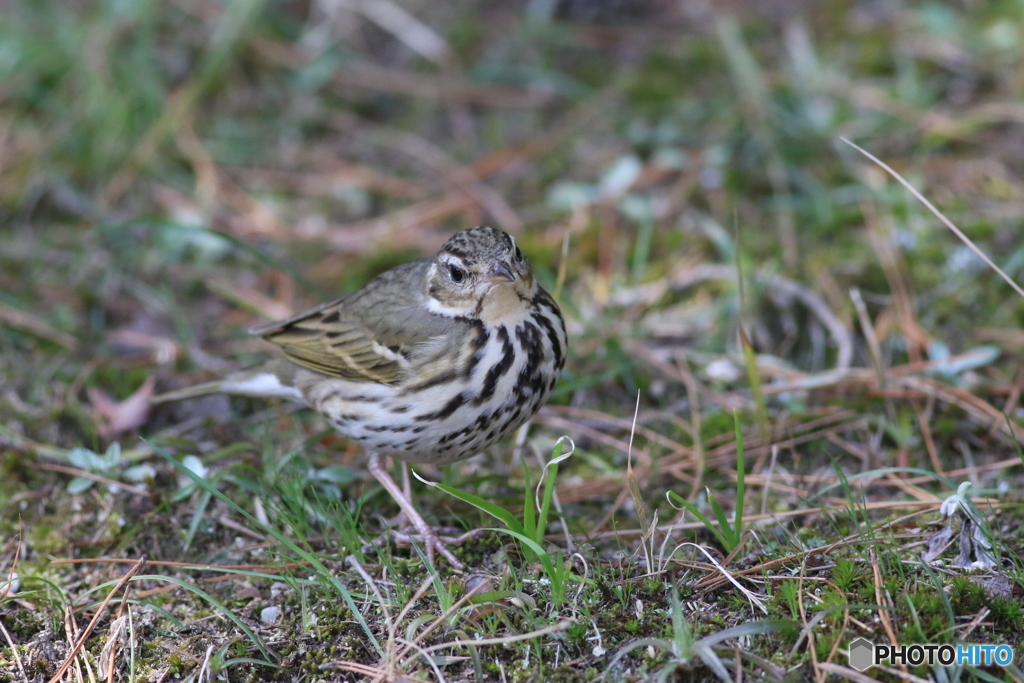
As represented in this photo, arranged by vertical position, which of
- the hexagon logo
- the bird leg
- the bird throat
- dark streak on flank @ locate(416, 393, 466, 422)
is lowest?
the bird leg

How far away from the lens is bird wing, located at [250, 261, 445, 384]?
13.2 feet

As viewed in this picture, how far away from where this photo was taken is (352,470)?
4516 millimetres

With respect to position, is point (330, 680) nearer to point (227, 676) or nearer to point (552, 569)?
point (227, 676)

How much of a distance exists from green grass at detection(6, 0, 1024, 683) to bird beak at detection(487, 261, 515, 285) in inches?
31.5

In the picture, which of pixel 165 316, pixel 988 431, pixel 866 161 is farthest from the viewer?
pixel 866 161

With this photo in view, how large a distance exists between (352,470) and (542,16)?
445cm

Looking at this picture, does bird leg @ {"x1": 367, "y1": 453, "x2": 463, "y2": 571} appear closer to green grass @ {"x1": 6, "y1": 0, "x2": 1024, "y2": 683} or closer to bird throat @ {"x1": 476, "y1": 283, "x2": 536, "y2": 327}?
green grass @ {"x1": 6, "y1": 0, "x2": 1024, "y2": 683}

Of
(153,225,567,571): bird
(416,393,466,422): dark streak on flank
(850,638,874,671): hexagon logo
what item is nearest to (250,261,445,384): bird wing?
(153,225,567,571): bird

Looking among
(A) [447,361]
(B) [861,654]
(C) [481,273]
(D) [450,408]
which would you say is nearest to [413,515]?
(D) [450,408]

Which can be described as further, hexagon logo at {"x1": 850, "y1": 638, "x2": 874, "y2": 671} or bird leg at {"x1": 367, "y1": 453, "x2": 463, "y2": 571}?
bird leg at {"x1": 367, "y1": 453, "x2": 463, "y2": 571}

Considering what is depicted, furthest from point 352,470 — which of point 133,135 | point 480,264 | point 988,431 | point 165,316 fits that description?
point 133,135

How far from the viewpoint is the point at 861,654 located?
301 cm

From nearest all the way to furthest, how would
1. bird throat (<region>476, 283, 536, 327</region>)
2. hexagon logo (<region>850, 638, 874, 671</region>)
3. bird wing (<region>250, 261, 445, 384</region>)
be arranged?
1. hexagon logo (<region>850, 638, 874, 671</region>)
2. bird throat (<region>476, 283, 536, 327</region>)
3. bird wing (<region>250, 261, 445, 384</region>)

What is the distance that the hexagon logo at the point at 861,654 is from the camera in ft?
9.78
